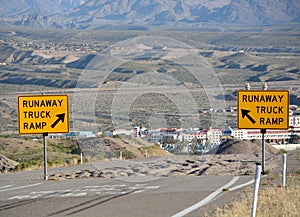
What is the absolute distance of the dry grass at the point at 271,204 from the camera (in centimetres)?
1102

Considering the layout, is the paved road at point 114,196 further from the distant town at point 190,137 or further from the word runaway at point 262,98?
the distant town at point 190,137

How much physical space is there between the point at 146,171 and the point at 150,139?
1724 cm

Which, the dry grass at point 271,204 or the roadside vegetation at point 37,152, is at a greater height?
the dry grass at point 271,204

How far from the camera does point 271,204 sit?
11898 millimetres

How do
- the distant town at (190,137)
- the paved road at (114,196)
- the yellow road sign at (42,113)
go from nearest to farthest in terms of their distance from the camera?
the paved road at (114,196), the yellow road sign at (42,113), the distant town at (190,137)

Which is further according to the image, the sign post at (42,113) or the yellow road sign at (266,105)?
the sign post at (42,113)

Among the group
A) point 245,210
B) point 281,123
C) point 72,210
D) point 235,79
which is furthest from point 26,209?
point 235,79

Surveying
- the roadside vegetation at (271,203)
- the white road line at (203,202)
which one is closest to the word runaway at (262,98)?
the white road line at (203,202)

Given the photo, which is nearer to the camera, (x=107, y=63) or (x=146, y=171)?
(x=146, y=171)

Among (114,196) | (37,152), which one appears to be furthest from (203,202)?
(37,152)

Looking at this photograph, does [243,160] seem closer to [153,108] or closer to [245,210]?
[245,210]

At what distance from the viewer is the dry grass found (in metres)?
11.0

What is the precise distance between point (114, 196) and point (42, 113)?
4.51 m

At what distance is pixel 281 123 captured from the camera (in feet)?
56.5
